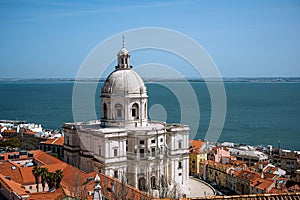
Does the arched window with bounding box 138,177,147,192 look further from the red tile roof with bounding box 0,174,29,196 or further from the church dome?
the red tile roof with bounding box 0,174,29,196

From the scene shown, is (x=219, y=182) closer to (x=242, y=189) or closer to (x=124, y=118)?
(x=242, y=189)

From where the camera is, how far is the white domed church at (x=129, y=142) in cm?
3034

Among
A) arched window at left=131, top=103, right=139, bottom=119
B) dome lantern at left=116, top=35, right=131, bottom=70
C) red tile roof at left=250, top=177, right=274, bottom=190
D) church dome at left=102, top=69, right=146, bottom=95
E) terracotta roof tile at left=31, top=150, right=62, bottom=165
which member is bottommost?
red tile roof at left=250, top=177, right=274, bottom=190

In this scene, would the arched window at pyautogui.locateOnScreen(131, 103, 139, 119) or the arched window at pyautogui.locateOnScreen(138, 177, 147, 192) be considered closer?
the arched window at pyautogui.locateOnScreen(138, 177, 147, 192)

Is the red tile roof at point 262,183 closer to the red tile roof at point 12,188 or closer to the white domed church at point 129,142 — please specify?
the white domed church at point 129,142

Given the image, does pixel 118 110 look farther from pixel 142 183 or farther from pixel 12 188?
pixel 12 188

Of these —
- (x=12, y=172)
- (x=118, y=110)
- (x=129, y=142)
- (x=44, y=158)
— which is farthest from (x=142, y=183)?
(x=12, y=172)

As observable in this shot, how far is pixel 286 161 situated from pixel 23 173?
28166mm

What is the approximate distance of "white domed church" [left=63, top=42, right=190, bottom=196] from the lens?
3034 centimetres

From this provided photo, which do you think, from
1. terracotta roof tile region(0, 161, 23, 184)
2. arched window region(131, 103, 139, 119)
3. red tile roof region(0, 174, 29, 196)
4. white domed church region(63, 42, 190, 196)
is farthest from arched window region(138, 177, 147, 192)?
red tile roof region(0, 174, 29, 196)

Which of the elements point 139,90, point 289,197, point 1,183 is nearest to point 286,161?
point 139,90

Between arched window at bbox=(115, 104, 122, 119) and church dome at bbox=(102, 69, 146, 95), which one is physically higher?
church dome at bbox=(102, 69, 146, 95)

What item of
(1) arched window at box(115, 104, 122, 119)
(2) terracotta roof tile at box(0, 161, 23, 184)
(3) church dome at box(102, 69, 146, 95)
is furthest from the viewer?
(3) church dome at box(102, 69, 146, 95)

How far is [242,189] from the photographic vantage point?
3338 centimetres
